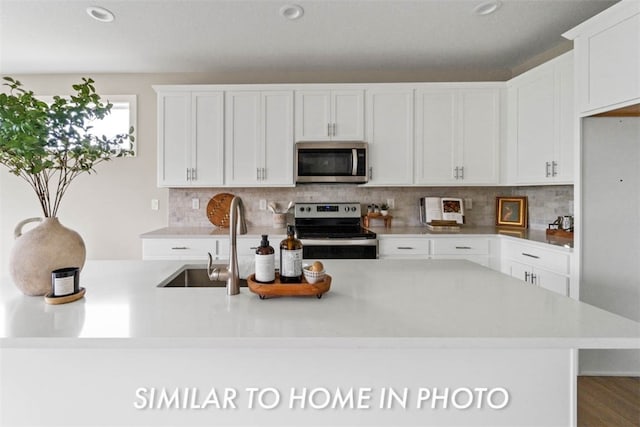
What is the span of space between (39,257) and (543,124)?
3432 millimetres

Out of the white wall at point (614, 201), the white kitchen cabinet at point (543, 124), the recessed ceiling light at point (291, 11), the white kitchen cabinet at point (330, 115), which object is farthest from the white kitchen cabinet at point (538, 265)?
the recessed ceiling light at point (291, 11)

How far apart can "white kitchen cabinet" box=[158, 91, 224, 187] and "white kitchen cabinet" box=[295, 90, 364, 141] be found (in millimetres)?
790

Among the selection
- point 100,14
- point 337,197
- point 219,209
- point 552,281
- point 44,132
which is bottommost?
point 552,281

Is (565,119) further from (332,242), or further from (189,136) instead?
(189,136)

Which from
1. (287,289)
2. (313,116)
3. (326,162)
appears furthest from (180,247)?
(287,289)

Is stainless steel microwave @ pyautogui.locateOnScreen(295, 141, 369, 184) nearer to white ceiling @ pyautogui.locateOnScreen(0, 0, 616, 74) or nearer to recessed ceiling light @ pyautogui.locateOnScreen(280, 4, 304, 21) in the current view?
white ceiling @ pyautogui.locateOnScreen(0, 0, 616, 74)

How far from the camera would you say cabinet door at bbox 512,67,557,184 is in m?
2.80

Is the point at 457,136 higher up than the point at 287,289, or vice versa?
the point at 457,136

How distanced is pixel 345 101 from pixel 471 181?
147 centimetres

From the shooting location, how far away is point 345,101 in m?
3.34

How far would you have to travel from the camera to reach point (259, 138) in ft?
11.0

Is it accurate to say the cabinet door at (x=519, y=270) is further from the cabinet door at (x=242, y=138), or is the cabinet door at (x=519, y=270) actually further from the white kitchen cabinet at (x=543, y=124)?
the cabinet door at (x=242, y=138)

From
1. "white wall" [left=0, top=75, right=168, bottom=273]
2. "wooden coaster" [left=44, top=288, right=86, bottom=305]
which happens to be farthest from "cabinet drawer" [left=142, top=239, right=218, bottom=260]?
"wooden coaster" [left=44, top=288, right=86, bottom=305]

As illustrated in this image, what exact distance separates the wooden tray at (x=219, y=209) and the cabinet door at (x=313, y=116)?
3.46 feet
